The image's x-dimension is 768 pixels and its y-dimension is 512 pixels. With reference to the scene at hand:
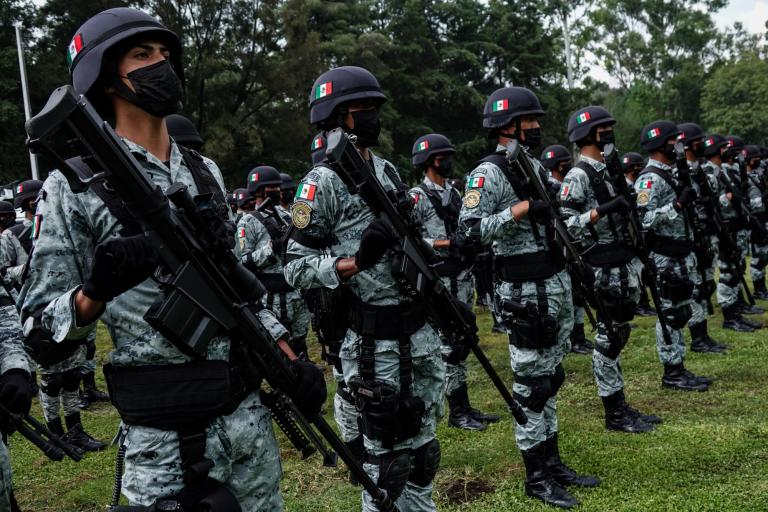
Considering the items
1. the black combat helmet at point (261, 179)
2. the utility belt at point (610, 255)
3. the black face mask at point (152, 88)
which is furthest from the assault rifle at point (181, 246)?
the black combat helmet at point (261, 179)

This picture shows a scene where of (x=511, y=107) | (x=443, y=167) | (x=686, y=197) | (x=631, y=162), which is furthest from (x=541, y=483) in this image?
(x=631, y=162)

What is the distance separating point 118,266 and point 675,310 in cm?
659

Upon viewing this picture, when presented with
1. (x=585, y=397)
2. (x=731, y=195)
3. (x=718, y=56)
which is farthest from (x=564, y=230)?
(x=718, y=56)

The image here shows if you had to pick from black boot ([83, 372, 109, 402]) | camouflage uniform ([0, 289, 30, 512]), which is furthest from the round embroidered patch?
black boot ([83, 372, 109, 402])

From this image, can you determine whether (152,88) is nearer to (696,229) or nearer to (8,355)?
(8,355)

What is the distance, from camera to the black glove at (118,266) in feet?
6.83

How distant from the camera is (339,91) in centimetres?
400

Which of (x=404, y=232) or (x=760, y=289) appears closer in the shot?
(x=404, y=232)

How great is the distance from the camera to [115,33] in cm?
248

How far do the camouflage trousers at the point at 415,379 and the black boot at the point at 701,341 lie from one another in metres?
5.82

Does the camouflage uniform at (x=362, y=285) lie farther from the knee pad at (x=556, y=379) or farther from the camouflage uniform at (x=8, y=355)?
the camouflage uniform at (x=8, y=355)

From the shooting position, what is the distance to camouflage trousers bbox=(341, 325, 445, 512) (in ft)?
12.6

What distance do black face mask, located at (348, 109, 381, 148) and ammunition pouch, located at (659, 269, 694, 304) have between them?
15.2 ft

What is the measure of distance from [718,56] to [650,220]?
2010 inches
